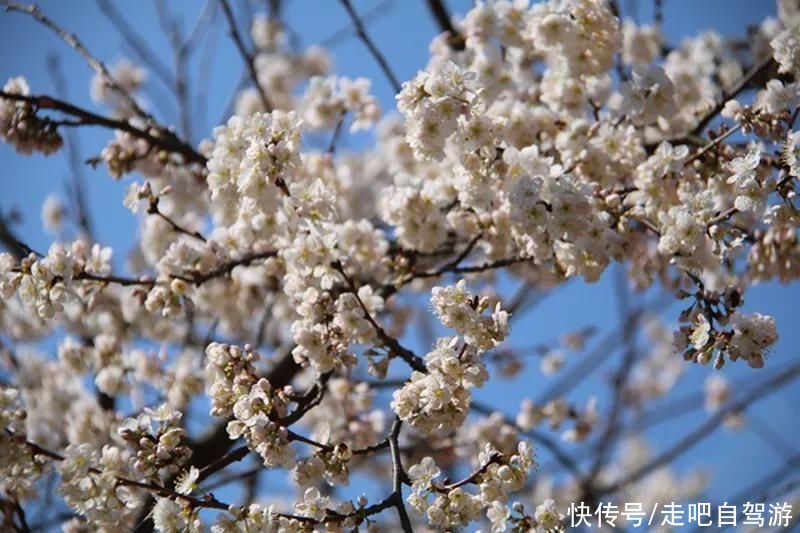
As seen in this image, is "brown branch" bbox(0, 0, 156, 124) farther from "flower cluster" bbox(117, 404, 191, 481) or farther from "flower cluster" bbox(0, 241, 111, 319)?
"flower cluster" bbox(117, 404, 191, 481)

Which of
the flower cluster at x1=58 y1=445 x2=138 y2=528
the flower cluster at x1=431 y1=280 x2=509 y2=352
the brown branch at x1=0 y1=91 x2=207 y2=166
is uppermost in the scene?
the brown branch at x1=0 y1=91 x2=207 y2=166

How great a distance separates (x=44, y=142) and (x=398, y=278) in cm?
138

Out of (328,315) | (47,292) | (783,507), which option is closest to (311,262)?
(328,315)

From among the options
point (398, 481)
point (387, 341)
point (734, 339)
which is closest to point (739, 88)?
point (734, 339)

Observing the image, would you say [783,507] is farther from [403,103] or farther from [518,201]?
[403,103]

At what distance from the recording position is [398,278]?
3.03m

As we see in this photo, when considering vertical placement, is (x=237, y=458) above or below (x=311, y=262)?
below

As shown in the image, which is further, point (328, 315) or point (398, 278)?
point (398, 278)

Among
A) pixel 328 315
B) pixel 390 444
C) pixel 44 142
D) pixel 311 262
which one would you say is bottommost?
pixel 390 444

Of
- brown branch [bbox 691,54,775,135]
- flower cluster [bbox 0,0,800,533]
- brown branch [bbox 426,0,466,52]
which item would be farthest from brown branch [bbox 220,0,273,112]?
brown branch [bbox 691,54,775,135]

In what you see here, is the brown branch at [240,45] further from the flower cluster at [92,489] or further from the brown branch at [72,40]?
the flower cluster at [92,489]

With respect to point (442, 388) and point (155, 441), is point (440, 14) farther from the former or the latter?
point (155, 441)

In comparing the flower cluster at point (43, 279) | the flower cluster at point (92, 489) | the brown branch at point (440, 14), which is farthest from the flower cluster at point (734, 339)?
the brown branch at point (440, 14)

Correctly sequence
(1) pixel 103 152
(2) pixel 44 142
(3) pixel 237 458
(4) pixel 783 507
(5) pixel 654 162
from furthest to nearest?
1. (4) pixel 783 507
2. (1) pixel 103 152
3. (2) pixel 44 142
4. (5) pixel 654 162
5. (3) pixel 237 458
